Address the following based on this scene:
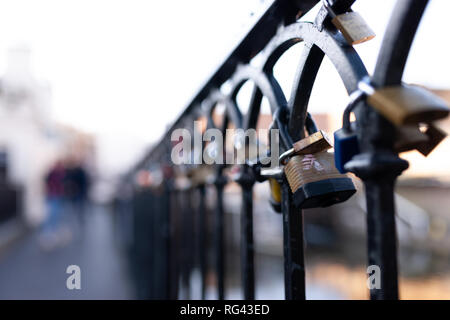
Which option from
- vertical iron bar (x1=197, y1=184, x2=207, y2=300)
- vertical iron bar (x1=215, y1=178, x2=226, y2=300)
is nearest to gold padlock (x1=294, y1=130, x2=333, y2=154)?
vertical iron bar (x1=215, y1=178, x2=226, y2=300)

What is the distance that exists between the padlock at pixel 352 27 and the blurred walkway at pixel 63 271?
2810 mm

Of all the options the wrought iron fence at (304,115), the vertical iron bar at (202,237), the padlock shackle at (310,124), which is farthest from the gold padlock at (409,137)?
the vertical iron bar at (202,237)

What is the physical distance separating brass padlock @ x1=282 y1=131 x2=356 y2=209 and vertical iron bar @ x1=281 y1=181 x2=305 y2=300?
0.25 feet

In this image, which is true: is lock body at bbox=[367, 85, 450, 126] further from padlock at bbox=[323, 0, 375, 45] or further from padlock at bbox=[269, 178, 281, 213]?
padlock at bbox=[269, 178, 281, 213]

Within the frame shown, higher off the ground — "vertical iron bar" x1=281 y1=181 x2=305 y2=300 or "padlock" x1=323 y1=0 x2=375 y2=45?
"padlock" x1=323 y1=0 x2=375 y2=45

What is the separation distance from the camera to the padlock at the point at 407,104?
1.32 feet

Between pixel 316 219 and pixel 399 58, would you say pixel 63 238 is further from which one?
pixel 399 58

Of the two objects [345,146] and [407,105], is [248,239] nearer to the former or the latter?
[345,146]

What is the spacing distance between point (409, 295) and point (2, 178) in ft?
31.5

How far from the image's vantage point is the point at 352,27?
0.52 meters

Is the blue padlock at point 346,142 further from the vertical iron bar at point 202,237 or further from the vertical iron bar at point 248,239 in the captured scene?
the vertical iron bar at point 202,237

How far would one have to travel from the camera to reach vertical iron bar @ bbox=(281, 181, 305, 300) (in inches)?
27.7
